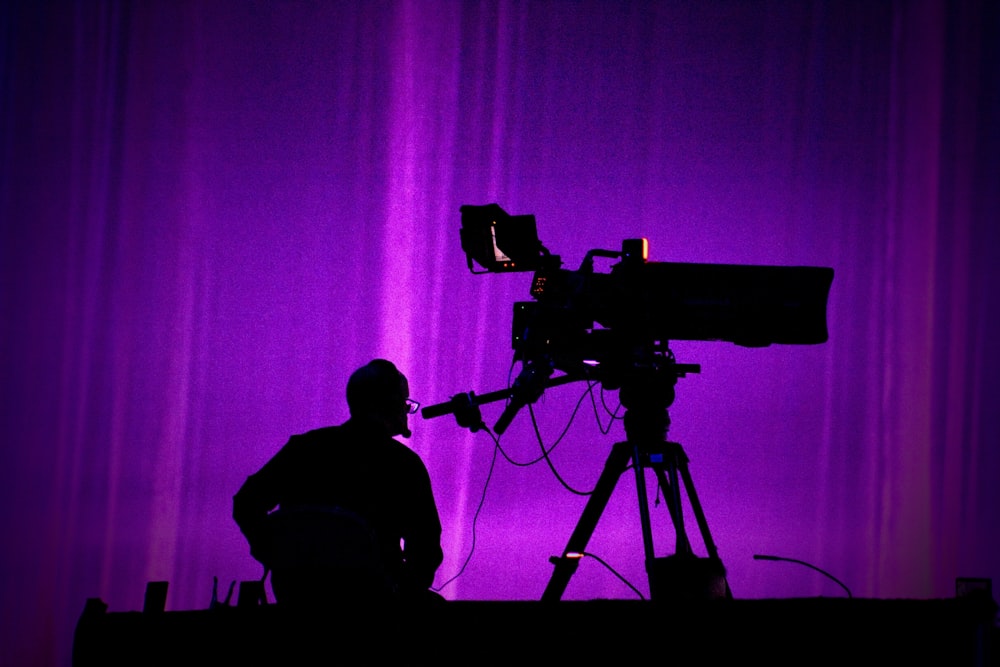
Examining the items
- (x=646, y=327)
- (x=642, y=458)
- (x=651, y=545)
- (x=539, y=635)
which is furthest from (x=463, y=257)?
(x=539, y=635)

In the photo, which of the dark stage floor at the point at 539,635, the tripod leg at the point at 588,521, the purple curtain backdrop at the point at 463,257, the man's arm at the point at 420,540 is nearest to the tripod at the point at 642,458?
the tripod leg at the point at 588,521

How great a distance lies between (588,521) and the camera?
2160 mm

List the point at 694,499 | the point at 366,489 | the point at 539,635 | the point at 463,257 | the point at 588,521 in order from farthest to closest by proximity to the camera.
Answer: the point at 463,257, the point at 694,499, the point at 588,521, the point at 366,489, the point at 539,635

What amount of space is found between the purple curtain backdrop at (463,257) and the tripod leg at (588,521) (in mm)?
1650

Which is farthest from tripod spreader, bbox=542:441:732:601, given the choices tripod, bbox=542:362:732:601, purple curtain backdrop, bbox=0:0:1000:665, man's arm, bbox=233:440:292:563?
purple curtain backdrop, bbox=0:0:1000:665

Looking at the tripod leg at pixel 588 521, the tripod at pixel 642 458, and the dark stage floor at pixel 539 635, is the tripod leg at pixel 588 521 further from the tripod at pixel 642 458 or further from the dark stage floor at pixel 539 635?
the dark stage floor at pixel 539 635

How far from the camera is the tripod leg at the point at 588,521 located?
2.12 meters

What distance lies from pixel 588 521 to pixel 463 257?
1920mm

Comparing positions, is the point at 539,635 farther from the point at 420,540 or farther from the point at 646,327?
the point at 646,327

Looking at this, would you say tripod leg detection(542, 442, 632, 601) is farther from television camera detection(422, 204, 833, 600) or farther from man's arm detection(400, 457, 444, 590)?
man's arm detection(400, 457, 444, 590)

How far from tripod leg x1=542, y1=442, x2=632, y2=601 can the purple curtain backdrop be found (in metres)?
1.65

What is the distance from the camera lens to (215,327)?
3688 mm

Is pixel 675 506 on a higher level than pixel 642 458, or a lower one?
lower

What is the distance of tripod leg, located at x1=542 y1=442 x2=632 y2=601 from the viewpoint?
2121mm
